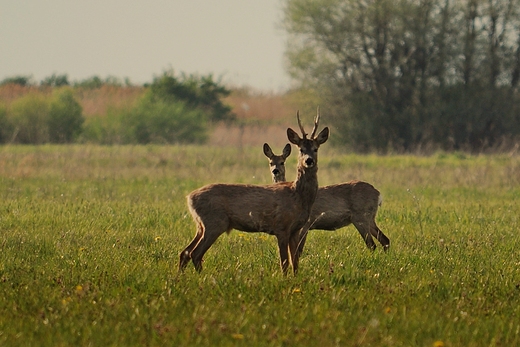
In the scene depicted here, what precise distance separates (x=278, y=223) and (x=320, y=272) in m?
0.80

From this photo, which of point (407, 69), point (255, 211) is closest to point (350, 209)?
point (255, 211)

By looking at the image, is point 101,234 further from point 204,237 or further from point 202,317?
point 202,317

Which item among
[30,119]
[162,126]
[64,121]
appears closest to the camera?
[30,119]

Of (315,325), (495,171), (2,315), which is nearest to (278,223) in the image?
(315,325)

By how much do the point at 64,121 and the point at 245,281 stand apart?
30196 mm

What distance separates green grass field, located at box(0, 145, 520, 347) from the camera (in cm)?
595

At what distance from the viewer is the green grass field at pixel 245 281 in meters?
5.95

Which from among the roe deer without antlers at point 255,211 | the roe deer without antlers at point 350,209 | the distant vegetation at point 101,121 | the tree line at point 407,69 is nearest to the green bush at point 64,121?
the distant vegetation at point 101,121

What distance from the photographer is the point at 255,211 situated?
8.66 meters

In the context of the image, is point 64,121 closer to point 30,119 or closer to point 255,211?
point 30,119

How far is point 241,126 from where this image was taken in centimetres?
4069

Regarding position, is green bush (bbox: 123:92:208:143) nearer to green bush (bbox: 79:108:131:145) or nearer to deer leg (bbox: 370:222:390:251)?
green bush (bbox: 79:108:131:145)

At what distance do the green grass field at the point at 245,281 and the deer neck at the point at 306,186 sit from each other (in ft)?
2.02

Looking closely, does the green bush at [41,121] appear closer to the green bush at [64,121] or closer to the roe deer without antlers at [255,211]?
the green bush at [64,121]
